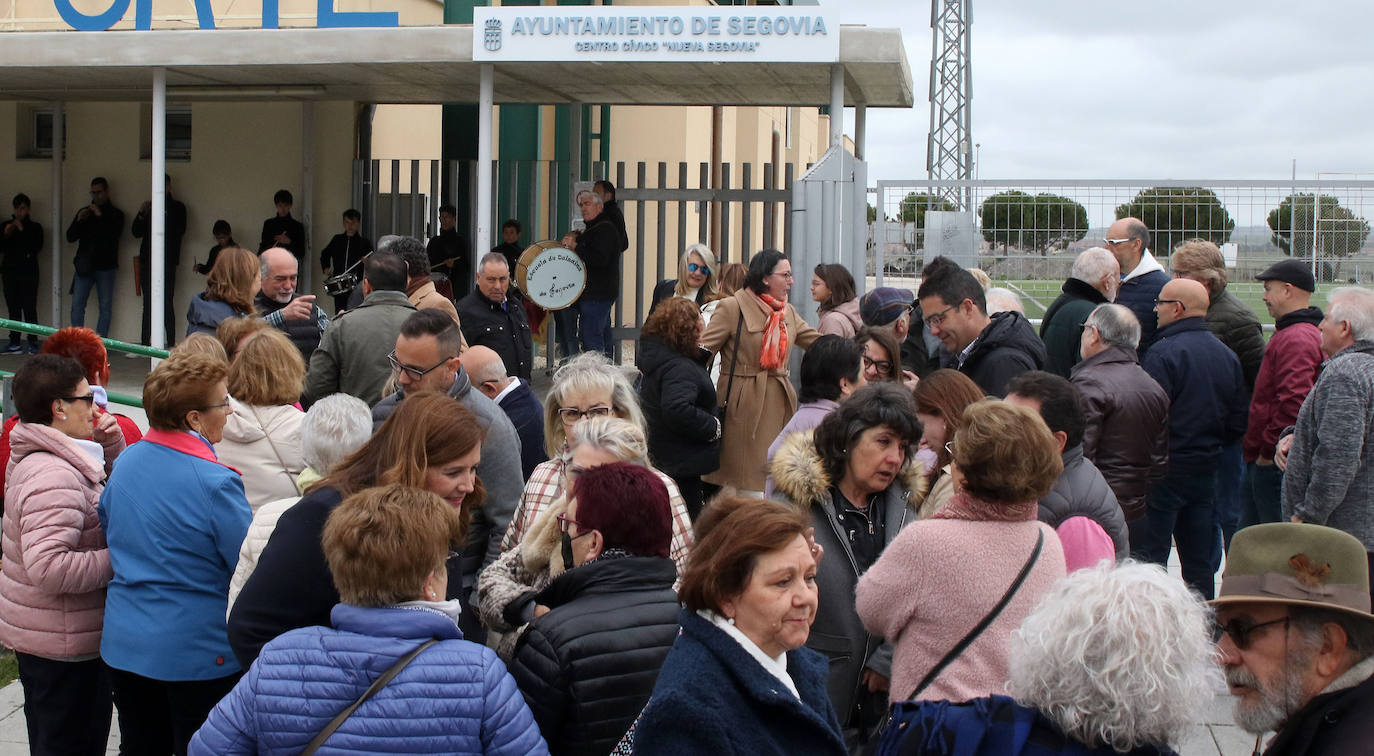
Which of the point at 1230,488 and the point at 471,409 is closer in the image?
the point at 471,409

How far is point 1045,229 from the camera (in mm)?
10328

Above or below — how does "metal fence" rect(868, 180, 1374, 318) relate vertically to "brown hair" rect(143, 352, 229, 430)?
above

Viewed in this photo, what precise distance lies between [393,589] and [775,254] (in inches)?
192

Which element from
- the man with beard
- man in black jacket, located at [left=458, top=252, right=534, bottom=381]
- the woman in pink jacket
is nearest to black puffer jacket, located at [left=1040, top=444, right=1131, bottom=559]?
the woman in pink jacket

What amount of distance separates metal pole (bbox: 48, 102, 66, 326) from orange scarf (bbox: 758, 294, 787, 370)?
1085 centimetres

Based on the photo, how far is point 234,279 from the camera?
689cm

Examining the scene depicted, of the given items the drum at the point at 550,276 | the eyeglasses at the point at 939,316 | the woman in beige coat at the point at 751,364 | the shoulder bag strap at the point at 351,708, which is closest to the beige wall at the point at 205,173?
the drum at the point at 550,276

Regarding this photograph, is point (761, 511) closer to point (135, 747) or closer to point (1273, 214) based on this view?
point (135, 747)

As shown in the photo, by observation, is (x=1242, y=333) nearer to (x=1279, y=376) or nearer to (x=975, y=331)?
(x=1279, y=376)

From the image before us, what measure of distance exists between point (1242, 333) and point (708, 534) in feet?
18.0

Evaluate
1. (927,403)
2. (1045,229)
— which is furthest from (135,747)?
(1045,229)

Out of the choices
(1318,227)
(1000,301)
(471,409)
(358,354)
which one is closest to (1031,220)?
(1318,227)

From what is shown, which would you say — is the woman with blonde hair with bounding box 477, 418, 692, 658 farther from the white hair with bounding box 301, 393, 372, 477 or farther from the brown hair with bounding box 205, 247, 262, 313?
the brown hair with bounding box 205, 247, 262, 313

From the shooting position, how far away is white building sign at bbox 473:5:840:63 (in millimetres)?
10430
